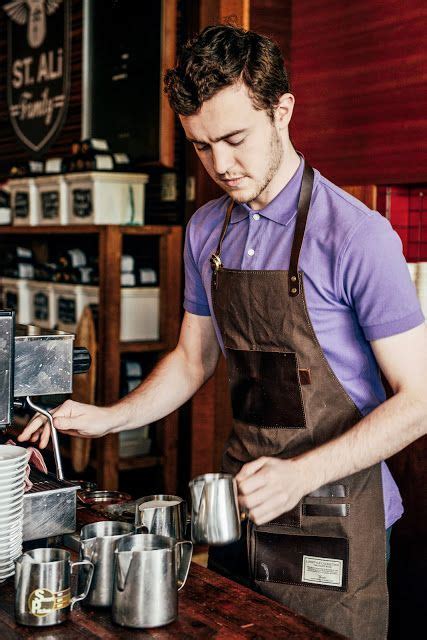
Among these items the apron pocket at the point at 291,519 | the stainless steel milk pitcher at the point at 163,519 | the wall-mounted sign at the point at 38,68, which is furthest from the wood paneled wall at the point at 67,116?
the stainless steel milk pitcher at the point at 163,519

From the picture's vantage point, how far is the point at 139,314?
13.9 feet

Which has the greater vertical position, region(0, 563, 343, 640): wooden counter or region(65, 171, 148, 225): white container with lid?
region(65, 171, 148, 225): white container with lid

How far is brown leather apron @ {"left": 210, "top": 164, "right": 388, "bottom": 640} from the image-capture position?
A: 1986mm

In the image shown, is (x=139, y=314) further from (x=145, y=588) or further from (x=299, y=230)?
(x=145, y=588)

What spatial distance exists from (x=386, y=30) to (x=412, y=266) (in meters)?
0.79

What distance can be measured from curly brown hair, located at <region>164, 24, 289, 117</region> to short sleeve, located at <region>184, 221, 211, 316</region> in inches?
18.1

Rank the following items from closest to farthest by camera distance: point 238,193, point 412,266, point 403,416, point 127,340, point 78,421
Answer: point 403,416
point 238,193
point 78,421
point 412,266
point 127,340

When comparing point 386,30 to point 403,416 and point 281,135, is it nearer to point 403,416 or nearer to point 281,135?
point 281,135

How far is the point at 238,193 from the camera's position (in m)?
2.01

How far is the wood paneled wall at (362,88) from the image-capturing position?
9.53 ft

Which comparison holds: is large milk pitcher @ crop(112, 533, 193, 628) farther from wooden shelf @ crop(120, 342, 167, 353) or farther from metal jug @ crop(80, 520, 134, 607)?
wooden shelf @ crop(120, 342, 167, 353)

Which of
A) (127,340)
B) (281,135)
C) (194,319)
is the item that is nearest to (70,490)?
(194,319)

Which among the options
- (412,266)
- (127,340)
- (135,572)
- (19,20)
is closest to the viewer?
(135,572)

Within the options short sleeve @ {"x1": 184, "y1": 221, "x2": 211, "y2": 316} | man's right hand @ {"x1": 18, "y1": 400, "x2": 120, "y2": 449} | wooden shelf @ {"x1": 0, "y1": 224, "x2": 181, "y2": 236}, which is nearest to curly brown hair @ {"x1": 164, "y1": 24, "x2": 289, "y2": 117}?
short sleeve @ {"x1": 184, "y1": 221, "x2": 211, "y2": 316}
